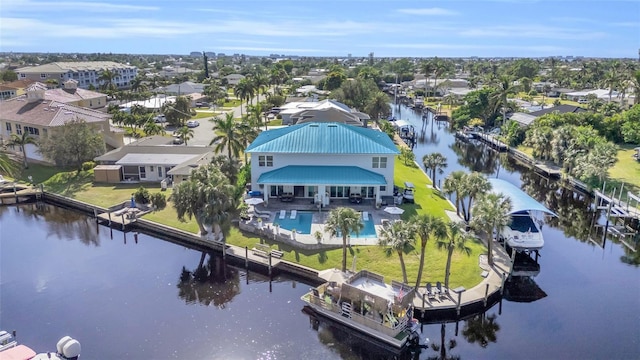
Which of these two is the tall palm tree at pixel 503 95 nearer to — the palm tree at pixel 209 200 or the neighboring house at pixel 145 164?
the neighboring house at pixel 145 164

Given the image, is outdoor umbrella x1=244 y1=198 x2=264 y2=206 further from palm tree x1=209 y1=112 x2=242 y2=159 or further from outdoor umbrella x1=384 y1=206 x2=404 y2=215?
outdoor umbrella x1=384 y1=206 x2=404 y2=215

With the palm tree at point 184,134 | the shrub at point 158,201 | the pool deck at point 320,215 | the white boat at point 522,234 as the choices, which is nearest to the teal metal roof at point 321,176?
the pool deck at point 320,215

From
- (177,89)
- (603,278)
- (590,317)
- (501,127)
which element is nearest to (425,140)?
(501,127)

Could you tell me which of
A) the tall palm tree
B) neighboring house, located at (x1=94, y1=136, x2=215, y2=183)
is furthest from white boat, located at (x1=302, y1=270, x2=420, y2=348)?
the tall palm tree

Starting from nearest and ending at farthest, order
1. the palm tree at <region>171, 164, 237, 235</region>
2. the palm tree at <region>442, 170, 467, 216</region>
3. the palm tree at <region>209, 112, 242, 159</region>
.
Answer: the palm tree at <region>171, 164, 237, 235</region> → the palm tree at <region>442, 170, 467, 216</region> → the palm tree at <region>209, 112, 242, 159</region>

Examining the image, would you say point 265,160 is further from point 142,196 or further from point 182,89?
point 182,89
